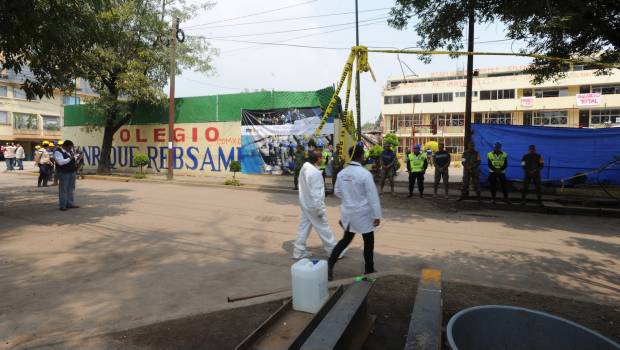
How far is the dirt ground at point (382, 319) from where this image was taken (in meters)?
3.33

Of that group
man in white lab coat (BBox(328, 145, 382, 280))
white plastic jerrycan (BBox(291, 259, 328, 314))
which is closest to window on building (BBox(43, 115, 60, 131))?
man in white lab coat (BBox(328, 145, 382, 280))

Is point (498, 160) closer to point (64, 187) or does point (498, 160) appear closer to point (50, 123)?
point (64, 187)

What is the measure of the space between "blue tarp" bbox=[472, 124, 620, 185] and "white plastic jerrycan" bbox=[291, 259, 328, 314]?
11118mm

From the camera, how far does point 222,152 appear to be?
19.2 meters

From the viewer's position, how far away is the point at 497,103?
4781 cm

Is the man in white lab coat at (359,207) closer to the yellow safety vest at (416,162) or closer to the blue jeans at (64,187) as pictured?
the yellow safety vest at (416,162)

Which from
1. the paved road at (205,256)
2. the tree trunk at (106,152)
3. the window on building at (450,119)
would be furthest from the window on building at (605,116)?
the tree trunk at (106,152)

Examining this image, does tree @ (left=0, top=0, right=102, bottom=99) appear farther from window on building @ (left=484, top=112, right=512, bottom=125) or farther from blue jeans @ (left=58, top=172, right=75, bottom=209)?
window on building @ (left=484, top=112, right=512, bottom=125)

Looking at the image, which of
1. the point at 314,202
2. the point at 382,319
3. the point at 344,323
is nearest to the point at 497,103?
the point at 314,202

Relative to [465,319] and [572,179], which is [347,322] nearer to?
[465,319]

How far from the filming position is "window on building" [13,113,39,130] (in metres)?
47.0

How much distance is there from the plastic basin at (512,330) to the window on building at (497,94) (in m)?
50.8

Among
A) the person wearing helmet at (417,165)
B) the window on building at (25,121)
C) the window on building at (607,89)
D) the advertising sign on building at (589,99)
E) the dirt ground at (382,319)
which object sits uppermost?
the window on building at (607,89)

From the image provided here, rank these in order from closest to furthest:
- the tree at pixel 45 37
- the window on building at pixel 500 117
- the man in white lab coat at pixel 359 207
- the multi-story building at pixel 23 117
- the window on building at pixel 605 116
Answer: the man in white lab coat at pixel 359 207
the tree at pixel 45 37
the window on building at pixel 605 116
the multi-story building at pixel 23 117
the window on building at pixel 500 117
